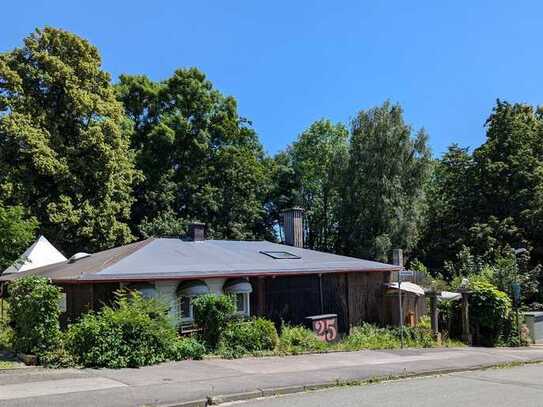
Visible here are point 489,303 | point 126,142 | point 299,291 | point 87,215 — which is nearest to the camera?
point 299,291

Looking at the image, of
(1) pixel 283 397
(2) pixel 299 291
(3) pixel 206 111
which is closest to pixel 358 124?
(3) pixel 206 111

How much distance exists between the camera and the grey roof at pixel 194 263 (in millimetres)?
16141

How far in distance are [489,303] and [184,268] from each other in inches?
472

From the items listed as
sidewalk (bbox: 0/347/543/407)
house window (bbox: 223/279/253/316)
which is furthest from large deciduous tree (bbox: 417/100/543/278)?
sidewalk (bbox: 0/347/543/407)

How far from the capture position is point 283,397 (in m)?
10.6

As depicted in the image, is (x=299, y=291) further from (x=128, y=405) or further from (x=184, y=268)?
(x=128, y=405)

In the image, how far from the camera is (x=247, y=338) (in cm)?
1614

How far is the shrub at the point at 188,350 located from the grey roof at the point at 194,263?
2.19m

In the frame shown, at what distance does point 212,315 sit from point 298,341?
317 centimetres

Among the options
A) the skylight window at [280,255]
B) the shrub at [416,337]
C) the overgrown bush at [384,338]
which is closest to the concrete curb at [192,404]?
the overgrown bush at [384,338]

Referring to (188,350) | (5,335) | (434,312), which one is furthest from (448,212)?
(5,335)

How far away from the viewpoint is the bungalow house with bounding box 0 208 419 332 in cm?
1611

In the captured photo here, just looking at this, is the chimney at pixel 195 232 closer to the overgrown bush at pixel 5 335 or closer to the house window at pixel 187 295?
the house window at pixel 187 295

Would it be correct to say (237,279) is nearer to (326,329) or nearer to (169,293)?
(169,293)
